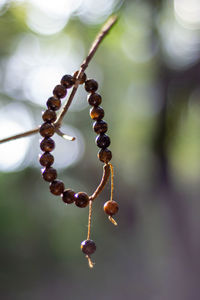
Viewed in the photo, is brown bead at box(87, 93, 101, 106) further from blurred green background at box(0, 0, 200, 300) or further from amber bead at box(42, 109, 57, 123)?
blurred green background at box(0, 0, 200, 300)

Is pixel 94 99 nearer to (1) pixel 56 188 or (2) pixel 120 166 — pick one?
(1) pixel 56 188

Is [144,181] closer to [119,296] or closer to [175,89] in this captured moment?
[175,89]

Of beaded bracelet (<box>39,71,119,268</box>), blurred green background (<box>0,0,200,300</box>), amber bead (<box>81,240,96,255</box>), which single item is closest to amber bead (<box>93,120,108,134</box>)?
beaded bracelet (<box>39,71,119,268</box>)

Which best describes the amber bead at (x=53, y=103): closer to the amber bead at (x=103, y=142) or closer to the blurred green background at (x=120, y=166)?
the amber bead at (x=103, y=142)

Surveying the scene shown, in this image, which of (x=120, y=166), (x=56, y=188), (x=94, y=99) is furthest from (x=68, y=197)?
(x=120, y=166)

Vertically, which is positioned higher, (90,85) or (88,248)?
(90,85)

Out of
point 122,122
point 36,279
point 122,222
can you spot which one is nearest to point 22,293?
point 36,279

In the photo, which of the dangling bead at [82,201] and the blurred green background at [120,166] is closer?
the dangling bead at [82,201]

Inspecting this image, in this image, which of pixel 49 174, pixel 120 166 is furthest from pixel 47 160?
pixel 120 166

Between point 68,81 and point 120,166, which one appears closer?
point 68,81

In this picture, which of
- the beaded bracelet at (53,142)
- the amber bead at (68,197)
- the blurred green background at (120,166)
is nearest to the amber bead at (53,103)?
the beaded bracelet at (53,142)
